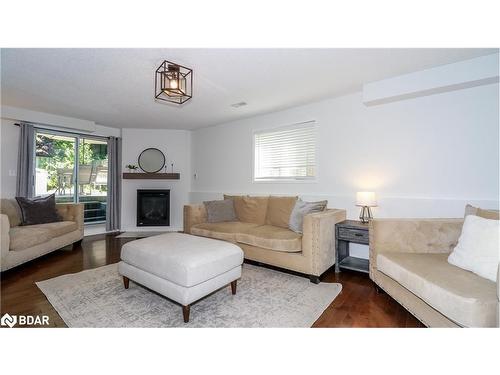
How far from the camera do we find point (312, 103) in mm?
3449

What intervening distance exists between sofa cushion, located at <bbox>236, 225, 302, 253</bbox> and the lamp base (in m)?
0.85

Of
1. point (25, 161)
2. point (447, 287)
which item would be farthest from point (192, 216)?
point (25, 161)

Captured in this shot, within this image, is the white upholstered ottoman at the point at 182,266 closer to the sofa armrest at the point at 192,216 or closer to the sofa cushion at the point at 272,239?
the sofa cushion at the point at 272,239

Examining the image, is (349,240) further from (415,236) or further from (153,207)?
(153,207)

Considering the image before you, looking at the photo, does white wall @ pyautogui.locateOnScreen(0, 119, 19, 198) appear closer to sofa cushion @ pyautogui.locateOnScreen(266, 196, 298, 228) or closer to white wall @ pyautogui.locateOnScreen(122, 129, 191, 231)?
white wall @ pyautogui.locateOnScreen(122, 129, 191, 231)

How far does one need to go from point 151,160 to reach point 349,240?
4.47m

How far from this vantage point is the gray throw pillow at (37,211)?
128 inches

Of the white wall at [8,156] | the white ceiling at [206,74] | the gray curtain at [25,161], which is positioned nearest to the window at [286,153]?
the white ceiling at [206,74]

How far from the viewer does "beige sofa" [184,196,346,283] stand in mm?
2410

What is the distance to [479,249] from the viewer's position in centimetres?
156

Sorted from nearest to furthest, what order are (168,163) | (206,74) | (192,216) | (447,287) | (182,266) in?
1. (447,287)
2. (182,266)
3. (206,74)
4. (192,216)
5. (168,163)

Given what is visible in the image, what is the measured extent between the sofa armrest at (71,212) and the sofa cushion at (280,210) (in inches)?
123

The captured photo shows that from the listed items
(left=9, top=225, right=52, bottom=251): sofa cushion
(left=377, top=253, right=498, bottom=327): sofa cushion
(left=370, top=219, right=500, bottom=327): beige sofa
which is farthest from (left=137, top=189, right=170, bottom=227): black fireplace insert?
(left=377, top=253, right=498, bottom=327): sofa cushion
